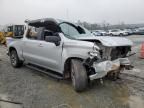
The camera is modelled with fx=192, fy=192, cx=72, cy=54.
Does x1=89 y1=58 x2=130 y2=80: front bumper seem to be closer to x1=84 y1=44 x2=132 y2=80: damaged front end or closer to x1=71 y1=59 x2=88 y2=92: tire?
x1=84 y1=44 x2=132 y2=80: damaged front end

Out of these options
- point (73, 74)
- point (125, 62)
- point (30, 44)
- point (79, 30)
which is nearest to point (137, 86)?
point (125, 62)

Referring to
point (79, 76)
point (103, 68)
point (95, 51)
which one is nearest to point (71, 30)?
point (95, 51)

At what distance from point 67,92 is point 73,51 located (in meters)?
1.13

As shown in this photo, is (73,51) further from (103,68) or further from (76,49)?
(103,68)

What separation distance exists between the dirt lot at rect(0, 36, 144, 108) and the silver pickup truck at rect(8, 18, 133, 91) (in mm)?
303

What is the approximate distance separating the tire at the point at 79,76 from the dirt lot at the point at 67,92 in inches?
8.4

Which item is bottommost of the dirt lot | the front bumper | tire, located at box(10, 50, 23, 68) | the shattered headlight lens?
the dirt lot

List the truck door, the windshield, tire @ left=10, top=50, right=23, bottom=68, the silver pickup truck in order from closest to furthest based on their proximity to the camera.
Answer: the silver pickup truck < the truck door < the windshield < tire @ left=10, top=50, right=23, bottom=68

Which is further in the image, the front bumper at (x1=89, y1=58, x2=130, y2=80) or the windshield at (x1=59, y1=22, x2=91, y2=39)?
the windshield at (x1=59, y1=22, x2=91, y2=39)

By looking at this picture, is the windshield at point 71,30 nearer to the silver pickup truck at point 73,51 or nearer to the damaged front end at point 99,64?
the silver pickup truck at point 73,51

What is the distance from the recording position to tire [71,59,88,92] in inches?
194

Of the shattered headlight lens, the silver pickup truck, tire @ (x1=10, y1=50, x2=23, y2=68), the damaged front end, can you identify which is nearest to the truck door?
the silver pickup truck

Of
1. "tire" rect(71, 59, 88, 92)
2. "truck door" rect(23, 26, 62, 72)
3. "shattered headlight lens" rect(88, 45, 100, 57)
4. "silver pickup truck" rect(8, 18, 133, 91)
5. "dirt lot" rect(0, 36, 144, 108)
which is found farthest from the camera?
"truck door" rect(23, 26, 62, 72)

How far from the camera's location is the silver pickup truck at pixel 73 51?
4773mm
